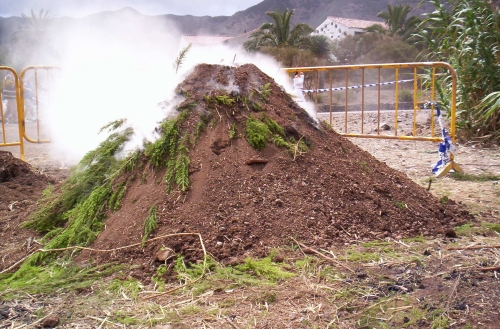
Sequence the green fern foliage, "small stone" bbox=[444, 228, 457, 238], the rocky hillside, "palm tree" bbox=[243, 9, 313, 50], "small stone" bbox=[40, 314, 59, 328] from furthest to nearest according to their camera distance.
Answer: the rocky hillside, "palm tree" bbox=[243, 9, 313, 50], "small stone" bbox=[444, 228, 457, 238], the green fern foliage, "small stone" bbox=[40, 314, 59, 328]

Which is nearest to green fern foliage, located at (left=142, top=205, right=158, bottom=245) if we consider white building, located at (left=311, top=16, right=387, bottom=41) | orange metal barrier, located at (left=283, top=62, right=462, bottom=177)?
Answer: orange metal barrier, located at (left=283, top=62, right=462, bottom=177)

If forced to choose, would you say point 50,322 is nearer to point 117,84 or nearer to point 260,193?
point 260,193

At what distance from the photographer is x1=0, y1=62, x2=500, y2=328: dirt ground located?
275cm

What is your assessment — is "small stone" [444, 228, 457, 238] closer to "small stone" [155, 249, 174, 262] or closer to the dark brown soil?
"small stone" [155, 249, 174, 262]

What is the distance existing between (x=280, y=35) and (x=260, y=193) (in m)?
32.4

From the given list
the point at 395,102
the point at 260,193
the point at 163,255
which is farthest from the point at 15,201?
the point at 395,102

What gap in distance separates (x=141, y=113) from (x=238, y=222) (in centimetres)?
164

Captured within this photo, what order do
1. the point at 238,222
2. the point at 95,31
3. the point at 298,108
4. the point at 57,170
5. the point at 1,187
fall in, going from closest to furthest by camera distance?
the point at 238,222 → the point at 298,108 → the point at 1,187 → the point at 57,170 → the point at 95,31

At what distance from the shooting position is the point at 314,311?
8.93ft

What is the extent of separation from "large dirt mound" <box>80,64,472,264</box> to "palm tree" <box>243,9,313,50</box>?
2984 centimetres

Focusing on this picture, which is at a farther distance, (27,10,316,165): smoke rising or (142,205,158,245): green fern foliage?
(27,10,316,165): smoke rising

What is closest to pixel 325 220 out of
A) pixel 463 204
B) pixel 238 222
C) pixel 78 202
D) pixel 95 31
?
pixel 238 222

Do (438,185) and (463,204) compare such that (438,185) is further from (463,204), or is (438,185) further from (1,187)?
(1,187)

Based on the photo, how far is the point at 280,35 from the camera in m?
34.9
